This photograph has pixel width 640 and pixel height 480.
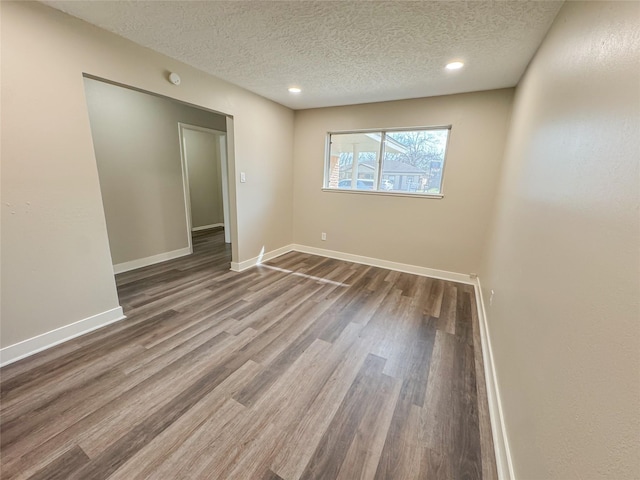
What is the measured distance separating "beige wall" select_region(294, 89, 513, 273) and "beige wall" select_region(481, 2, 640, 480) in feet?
5.30

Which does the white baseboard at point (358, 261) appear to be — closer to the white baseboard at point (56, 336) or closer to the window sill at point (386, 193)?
the window sill at point (386, 193)

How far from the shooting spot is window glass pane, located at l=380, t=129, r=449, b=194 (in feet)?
10.9

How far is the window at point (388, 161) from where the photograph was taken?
3.37 m

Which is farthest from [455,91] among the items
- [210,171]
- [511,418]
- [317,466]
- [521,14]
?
[210,171]

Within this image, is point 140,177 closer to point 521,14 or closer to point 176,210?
point 176,210

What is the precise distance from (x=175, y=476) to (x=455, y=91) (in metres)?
4.03

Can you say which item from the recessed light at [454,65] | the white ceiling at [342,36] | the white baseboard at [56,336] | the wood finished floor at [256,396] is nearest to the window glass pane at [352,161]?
the white ceiling at [342,36]

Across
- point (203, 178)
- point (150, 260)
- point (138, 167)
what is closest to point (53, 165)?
point (138, 167)

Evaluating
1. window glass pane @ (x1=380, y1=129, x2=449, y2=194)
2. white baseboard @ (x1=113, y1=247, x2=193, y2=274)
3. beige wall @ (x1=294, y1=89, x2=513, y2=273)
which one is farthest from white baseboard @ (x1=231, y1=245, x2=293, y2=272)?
window glass pane @ (x1=380, y1=129, x2=449, y2=194)

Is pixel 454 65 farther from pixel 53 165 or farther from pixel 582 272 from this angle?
pixel 53 165

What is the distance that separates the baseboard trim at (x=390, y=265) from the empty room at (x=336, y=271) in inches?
2.3

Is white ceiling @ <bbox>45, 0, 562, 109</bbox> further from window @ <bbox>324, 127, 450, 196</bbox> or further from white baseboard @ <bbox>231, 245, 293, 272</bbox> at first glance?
white baseboard @ <bbox>231, 245, 293, 272</bbox>

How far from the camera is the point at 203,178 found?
5.90 m

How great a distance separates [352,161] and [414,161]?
36.3 inches
